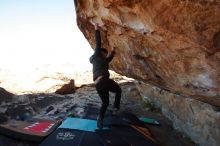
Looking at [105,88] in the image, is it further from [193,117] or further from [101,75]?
[193,117]

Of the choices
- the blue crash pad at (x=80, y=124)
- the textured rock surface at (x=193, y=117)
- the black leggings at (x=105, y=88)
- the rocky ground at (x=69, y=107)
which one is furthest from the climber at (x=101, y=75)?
the textured rock surface at (x=193, y=117)

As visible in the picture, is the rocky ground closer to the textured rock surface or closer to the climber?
the textured rock surface

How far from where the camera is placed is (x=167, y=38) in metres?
6.08

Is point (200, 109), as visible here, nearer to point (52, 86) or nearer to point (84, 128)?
point (84, 128)

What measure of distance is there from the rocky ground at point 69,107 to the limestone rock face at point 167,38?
71.7 inches

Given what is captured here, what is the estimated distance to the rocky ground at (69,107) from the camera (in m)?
9.06

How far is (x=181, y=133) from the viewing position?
9359 mm

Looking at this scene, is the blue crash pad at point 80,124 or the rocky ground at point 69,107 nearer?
the blue crash pad at point 80,124

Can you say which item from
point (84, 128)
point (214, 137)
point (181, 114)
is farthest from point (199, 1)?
point (181, 114)

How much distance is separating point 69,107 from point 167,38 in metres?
6.21

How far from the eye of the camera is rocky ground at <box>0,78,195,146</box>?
9.06 meters

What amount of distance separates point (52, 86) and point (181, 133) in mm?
8041

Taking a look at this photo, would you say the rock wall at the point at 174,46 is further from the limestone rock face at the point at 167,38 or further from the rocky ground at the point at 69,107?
the rocky ground at the point at 69,107

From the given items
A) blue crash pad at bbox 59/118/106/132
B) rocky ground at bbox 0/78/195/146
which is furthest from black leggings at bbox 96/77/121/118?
rocky ground at bbox 0/78/195/146
